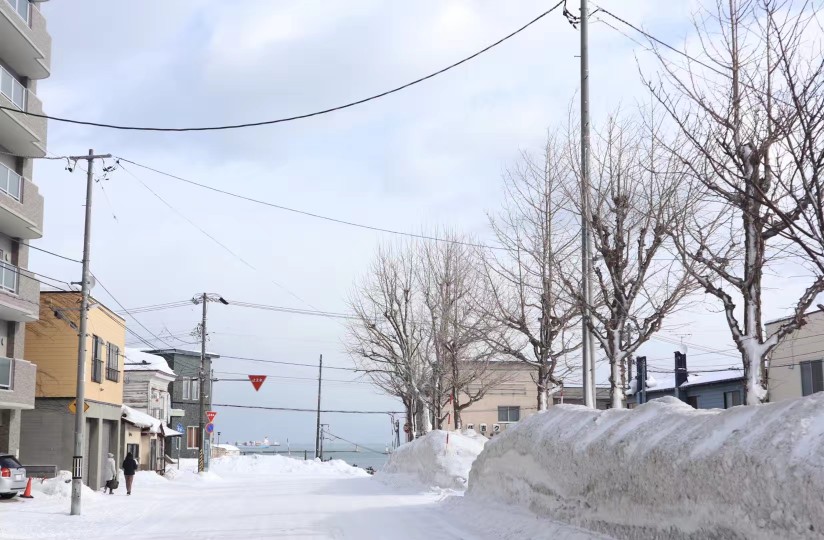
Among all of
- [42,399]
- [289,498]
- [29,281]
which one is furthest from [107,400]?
[289,498]

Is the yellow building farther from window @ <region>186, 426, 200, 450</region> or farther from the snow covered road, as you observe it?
window @ <region>186, 426, 200, 450</region>

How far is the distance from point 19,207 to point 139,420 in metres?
17.1

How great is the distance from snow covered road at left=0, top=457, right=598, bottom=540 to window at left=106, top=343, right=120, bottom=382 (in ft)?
24.5

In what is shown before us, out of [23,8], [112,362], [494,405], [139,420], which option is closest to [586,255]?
[23,8]

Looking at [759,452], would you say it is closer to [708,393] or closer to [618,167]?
[618,167]

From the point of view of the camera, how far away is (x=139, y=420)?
43.0 m

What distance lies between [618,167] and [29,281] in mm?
21269

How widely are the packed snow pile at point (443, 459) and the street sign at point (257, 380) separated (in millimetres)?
18777

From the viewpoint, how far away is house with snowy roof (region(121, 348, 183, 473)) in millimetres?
43875

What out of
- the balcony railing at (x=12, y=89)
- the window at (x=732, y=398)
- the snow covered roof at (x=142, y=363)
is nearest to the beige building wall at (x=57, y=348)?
the balcony railing at (x=12, y=89)

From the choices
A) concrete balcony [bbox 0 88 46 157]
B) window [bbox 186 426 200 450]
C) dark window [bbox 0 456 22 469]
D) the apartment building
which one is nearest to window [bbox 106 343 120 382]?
the apartment building

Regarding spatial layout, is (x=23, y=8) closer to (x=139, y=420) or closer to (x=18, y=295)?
(x=18, y=295)

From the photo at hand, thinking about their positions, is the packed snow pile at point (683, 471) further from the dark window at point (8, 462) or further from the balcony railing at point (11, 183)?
the balcony railing at point (11, 183)

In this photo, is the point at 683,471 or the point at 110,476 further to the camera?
the point at 110,476
